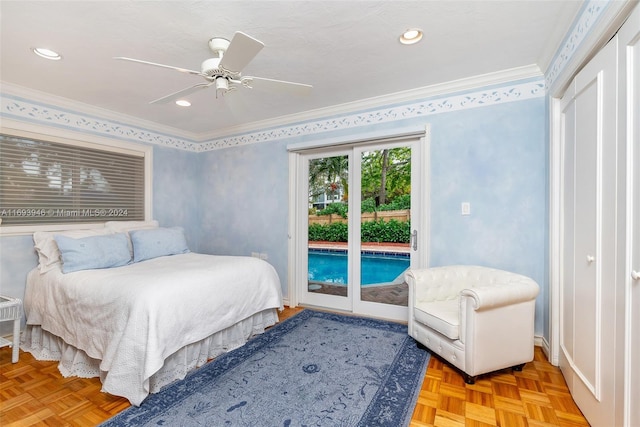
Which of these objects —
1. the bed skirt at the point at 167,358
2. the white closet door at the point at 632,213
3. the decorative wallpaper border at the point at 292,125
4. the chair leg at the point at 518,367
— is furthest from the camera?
the decorative wallpaper border at the point at 292,125

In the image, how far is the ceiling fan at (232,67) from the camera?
1.46m

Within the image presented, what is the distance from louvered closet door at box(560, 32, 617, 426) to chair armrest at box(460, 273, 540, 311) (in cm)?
23

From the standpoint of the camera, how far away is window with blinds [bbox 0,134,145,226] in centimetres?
274

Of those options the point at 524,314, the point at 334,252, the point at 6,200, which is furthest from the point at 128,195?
the point at 524,314

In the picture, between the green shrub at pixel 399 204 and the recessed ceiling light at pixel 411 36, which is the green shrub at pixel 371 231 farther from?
the recessed ceiling light at pixel 411 36

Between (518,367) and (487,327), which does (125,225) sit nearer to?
(487,327)

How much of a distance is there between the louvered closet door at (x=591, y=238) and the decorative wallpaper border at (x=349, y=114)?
296 millimetres

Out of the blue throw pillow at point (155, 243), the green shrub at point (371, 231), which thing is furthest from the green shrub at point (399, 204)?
the blue throw pillow at point (155, 243)

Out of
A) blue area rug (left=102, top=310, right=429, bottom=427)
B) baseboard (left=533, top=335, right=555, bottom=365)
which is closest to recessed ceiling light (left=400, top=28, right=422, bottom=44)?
blue area rug (left=102, top=310, right=429, bottom=427)

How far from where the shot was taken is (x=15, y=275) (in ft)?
8.93

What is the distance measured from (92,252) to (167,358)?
1.25 meters

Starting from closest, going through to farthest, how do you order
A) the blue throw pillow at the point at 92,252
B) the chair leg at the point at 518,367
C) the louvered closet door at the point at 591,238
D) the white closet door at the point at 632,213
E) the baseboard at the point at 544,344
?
1. the white closet door at the point at 632,213
2. the louvered closet door at the point at 591,238
3. the chair leg at the point at 518,367
4. the baseboard at the point at 544,344
5. the blue throw pillow at the point at 92,252

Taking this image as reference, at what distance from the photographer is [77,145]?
3.17 m

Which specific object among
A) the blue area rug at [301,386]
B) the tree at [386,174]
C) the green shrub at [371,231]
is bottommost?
the blue area rug at [301,386]
